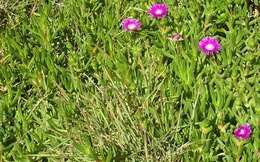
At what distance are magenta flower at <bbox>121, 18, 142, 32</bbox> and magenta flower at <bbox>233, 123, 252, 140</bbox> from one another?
0.75m

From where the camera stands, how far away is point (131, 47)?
2389mm

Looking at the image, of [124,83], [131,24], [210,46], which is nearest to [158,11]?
[131,24]

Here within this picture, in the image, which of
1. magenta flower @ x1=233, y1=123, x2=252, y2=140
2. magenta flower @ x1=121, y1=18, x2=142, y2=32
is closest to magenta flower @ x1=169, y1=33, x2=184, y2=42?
magenta flower @ x1=121, y1=18, x2=142, y2=32

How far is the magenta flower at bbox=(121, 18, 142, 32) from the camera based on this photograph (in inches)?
93.7

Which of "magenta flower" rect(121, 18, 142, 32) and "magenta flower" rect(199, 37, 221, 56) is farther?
"magenta flower" rect(121, 18, 142, 32)

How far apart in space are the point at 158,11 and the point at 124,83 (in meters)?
0.43

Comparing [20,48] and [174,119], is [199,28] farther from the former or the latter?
[20,48]

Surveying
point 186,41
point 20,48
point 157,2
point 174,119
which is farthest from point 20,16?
point 174,119

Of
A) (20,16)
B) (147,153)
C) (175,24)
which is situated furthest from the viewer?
(20,16)

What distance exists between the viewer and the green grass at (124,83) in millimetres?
1883

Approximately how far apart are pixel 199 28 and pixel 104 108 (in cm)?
69

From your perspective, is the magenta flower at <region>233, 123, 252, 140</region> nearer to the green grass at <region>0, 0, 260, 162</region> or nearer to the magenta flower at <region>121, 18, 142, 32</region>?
the green grass at <region>0, 0, 260, 162</region>

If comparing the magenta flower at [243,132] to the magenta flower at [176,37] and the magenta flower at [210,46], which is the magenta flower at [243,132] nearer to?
the magenta flower at [210,46]

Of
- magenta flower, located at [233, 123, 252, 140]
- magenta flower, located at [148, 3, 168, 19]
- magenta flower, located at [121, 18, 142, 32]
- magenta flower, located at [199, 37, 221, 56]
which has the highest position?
magenta flower, located at [148, 3, 168, 19]
